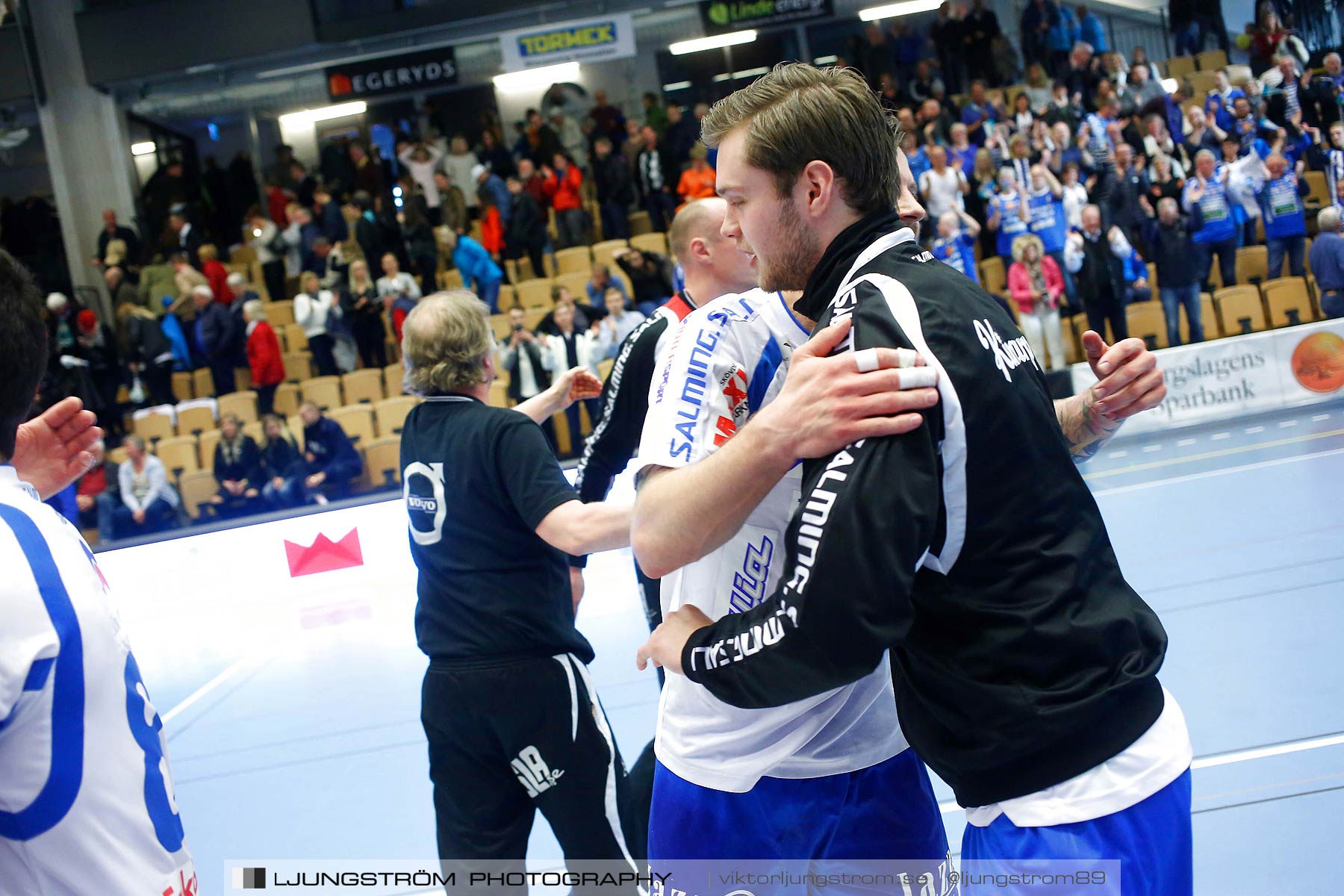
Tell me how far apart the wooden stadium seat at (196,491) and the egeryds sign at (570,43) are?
8049mm

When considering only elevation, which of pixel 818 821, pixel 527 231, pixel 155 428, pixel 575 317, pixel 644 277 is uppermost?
pixel 527 231

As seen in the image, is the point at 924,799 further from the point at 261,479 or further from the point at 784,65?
the point at 261,479

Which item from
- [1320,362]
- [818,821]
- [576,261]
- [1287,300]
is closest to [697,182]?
[576,261]

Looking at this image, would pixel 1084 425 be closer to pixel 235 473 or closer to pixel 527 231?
pixel 235 473

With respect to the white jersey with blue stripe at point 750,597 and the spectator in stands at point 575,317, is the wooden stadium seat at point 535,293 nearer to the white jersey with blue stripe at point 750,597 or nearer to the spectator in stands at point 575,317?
the spectator in stands at point 575,317

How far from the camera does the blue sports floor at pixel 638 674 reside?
355cm

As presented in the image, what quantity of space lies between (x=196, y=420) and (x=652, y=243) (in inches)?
254

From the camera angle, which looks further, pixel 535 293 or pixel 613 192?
pixel 613 192

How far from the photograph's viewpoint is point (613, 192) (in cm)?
1579

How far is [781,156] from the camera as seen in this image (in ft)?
5.31

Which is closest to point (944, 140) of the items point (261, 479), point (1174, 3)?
point (1174, 3)

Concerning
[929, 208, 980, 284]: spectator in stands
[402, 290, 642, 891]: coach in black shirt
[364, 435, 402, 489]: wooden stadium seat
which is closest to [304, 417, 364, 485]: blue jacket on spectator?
[364, 435, 402, 489]: wooden stadium seat

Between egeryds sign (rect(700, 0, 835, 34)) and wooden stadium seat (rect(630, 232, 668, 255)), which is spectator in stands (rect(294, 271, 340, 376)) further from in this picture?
egeryds sign (rect(700, 0, 835, 34))

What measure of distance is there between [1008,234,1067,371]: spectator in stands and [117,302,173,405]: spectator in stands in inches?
424
